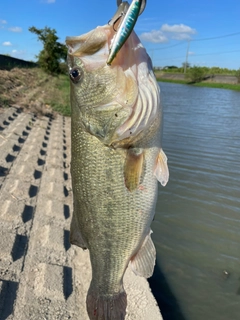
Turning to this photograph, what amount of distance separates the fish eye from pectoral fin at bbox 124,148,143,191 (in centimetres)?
54

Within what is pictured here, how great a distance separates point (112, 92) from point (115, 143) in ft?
1.01

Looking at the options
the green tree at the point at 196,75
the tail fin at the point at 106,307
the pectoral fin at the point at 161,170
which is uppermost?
the pectoral fin at the point at 161,170

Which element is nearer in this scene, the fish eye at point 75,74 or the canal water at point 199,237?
the fish eye at point 75,74

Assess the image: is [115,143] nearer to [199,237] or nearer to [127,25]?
[127,25]

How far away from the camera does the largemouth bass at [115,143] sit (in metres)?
2.11

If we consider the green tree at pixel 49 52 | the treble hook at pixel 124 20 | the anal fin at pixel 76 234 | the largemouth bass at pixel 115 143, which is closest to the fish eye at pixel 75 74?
the largemouth bass at pixel 115 143

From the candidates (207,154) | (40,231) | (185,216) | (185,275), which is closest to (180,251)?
(185,275)

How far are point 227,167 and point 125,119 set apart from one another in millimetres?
→ 8697

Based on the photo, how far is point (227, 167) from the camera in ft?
33.8

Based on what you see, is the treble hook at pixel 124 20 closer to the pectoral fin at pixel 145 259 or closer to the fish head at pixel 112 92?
the fish head at pixel 112 92

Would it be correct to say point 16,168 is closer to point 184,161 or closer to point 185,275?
point 185,275

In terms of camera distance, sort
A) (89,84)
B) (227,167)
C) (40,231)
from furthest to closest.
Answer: (227,167) < (40,231) < (89,84)

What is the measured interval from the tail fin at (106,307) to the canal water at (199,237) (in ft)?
6.82

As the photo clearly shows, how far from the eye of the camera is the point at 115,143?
7.14 feet
